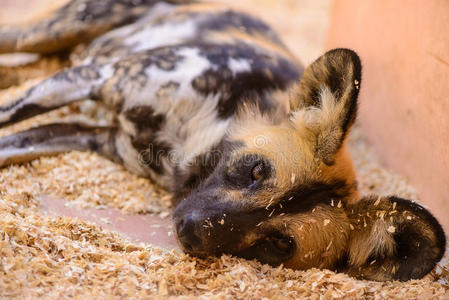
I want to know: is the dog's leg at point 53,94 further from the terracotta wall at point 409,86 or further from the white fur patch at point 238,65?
the terracotta wall at point 409,86

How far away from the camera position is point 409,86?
265 cm

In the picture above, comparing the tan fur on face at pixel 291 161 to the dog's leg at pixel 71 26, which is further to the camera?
the dog's leg at pixel 71 26

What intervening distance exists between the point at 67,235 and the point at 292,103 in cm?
111

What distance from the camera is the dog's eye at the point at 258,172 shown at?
195cm

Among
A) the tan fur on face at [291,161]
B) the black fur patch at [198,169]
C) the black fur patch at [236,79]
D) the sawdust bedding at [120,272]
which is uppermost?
the black fur patch at [236,79]

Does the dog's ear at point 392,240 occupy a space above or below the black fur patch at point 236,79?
below

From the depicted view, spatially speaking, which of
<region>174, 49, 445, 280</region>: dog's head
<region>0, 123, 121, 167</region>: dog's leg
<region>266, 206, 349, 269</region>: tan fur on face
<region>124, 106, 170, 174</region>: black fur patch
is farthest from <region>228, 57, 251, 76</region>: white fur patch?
<region>266, 206, 349, 269</region>: tan fur on face

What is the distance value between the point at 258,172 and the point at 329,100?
1.36 ft

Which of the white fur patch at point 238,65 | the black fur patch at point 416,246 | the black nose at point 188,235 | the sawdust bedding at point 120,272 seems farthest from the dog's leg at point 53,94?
the black fur patch at point 416,246

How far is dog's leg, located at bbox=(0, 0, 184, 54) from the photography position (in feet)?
10.8

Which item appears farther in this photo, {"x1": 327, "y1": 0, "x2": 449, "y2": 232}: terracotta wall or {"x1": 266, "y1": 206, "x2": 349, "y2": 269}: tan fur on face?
{"x1": 327, "y1": 0, "x2": 449, "y2": 232}: terracotta wall

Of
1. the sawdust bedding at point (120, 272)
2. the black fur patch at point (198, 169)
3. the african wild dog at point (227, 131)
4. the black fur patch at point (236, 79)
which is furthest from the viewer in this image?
the black fur patch at point (236, 79)

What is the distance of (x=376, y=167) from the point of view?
314cm

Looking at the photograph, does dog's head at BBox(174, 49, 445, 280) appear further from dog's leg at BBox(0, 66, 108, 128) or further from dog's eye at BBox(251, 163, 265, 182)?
dog's leg at BBox(0, 66, 108, 128)
